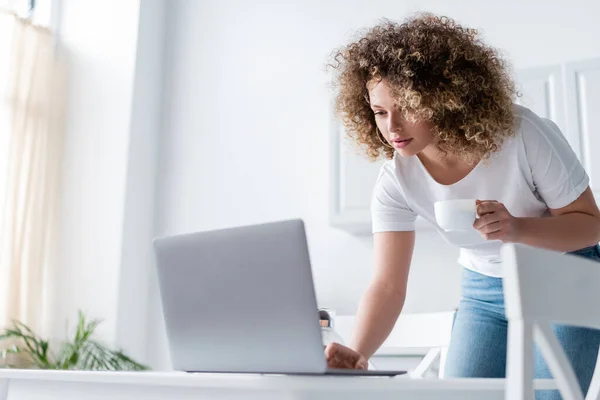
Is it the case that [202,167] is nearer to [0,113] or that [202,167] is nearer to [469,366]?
[0,113]

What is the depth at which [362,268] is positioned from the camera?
3.48 m

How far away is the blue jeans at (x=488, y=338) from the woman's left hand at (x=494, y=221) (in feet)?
0.94

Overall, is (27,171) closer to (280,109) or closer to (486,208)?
(280,109)

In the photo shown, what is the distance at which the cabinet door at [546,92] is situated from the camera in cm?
294

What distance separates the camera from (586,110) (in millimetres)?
2914

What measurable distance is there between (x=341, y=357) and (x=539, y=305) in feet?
1.23

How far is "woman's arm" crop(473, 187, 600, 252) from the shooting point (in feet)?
4.13

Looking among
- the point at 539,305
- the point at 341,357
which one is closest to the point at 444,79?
the point at 341,357

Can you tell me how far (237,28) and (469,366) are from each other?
9.53 ft

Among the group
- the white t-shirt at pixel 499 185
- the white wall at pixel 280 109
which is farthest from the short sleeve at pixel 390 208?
the white wall at pixel 280 109

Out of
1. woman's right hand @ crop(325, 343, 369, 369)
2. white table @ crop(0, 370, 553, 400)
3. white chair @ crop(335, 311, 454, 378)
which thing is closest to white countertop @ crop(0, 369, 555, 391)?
white table @ crop(0, 370, 553, 400)

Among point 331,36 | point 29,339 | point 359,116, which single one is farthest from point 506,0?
point 29,339

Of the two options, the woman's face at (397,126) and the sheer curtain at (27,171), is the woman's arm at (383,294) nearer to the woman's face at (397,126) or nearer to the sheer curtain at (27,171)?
the woman's face at (397,126)

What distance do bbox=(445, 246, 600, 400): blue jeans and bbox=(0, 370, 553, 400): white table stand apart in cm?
54
